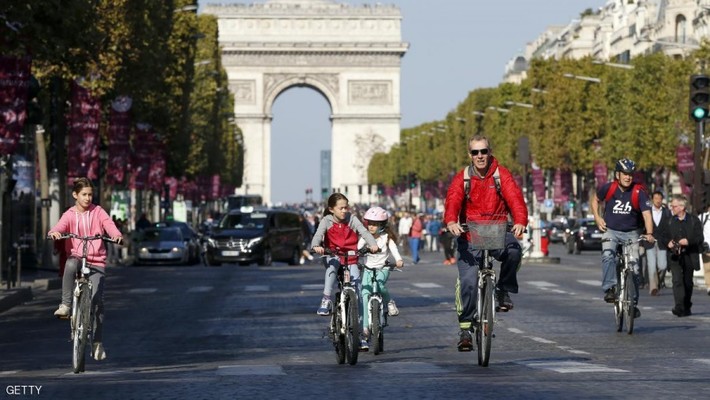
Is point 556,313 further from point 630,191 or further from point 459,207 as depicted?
point 459,207

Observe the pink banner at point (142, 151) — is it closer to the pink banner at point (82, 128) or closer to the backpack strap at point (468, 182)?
the pink banner at point (82, 128)

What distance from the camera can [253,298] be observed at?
33656 millimetres

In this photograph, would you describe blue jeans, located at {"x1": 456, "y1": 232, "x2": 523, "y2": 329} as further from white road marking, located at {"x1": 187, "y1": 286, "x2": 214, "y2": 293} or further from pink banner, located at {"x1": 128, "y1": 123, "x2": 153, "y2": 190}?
pink banner, located at {"x1": 128, "y1": 123, "x2": 153, "y2": 190}

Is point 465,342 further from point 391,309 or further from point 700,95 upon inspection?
point 700,95

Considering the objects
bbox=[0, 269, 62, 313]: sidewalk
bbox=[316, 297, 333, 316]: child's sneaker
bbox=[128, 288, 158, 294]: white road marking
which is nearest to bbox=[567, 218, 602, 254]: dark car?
bbox=[0, 269, 62, 313]: sidewalk

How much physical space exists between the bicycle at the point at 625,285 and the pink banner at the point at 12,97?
41.5ft

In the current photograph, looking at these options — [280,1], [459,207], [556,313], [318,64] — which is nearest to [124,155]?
[556,313]

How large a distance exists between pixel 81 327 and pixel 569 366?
13.1 feet

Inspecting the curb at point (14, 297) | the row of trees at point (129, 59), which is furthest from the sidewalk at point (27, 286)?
the row of trees at point (129, 59)

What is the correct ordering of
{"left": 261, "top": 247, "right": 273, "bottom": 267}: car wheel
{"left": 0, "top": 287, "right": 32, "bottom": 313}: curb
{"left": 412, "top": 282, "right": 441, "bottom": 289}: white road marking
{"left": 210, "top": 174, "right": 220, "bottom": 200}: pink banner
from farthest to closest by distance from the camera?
{"left": 210, "top": 174, "right": 220, "bottom": 200}: pink banner → {"left": 261, "top": 247, "right": 273, "bottom": 267}: car wheel → {"left": 412, "top": 282, "right": 441, "bottom": 289}: white road marking → {"left": 0, "top": 287, "right": 32, "bottom": 313}: curb

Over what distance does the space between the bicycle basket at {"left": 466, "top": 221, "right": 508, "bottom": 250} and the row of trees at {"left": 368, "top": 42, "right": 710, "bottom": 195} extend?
49.0 meters

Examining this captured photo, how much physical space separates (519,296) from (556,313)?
236 inches
